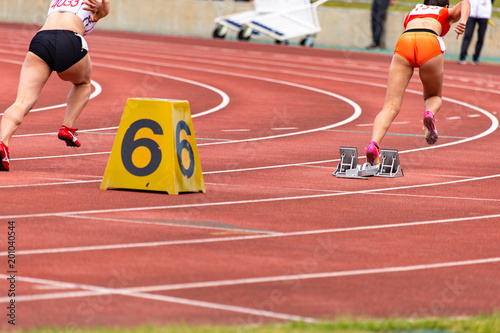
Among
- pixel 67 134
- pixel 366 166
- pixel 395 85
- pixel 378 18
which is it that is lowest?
pixel 378 18

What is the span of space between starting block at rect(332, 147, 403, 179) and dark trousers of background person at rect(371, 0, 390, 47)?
26900 mm

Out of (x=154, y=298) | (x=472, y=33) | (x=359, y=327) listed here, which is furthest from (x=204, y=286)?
(x=472, y=33)

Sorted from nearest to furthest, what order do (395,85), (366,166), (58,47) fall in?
1. (58,47)
2. (366,166)
3. (395,85)

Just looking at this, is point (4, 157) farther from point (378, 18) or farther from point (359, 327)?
point (378, 18)

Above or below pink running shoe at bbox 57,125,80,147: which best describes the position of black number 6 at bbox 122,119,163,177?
above

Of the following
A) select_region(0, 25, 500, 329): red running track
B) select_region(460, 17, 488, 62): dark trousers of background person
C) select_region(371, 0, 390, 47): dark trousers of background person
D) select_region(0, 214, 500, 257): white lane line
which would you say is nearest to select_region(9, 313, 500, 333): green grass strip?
A: select_region(0, 25, 500, 329): red running track

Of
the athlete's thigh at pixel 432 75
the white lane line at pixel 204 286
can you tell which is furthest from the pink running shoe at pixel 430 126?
the white lane line at pixel 204 286

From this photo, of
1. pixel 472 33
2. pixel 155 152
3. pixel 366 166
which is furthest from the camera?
pixel 472 33

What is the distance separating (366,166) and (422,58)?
1.21 metres

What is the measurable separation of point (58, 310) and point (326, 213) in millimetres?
3764

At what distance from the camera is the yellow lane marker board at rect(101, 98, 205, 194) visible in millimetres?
9641

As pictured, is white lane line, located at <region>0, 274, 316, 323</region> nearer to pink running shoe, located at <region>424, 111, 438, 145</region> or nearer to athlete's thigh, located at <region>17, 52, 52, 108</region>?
athlete's thigh, located at <region>17, 52, 52, 108</region>

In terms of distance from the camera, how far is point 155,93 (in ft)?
68.5

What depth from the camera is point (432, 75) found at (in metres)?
11.7
